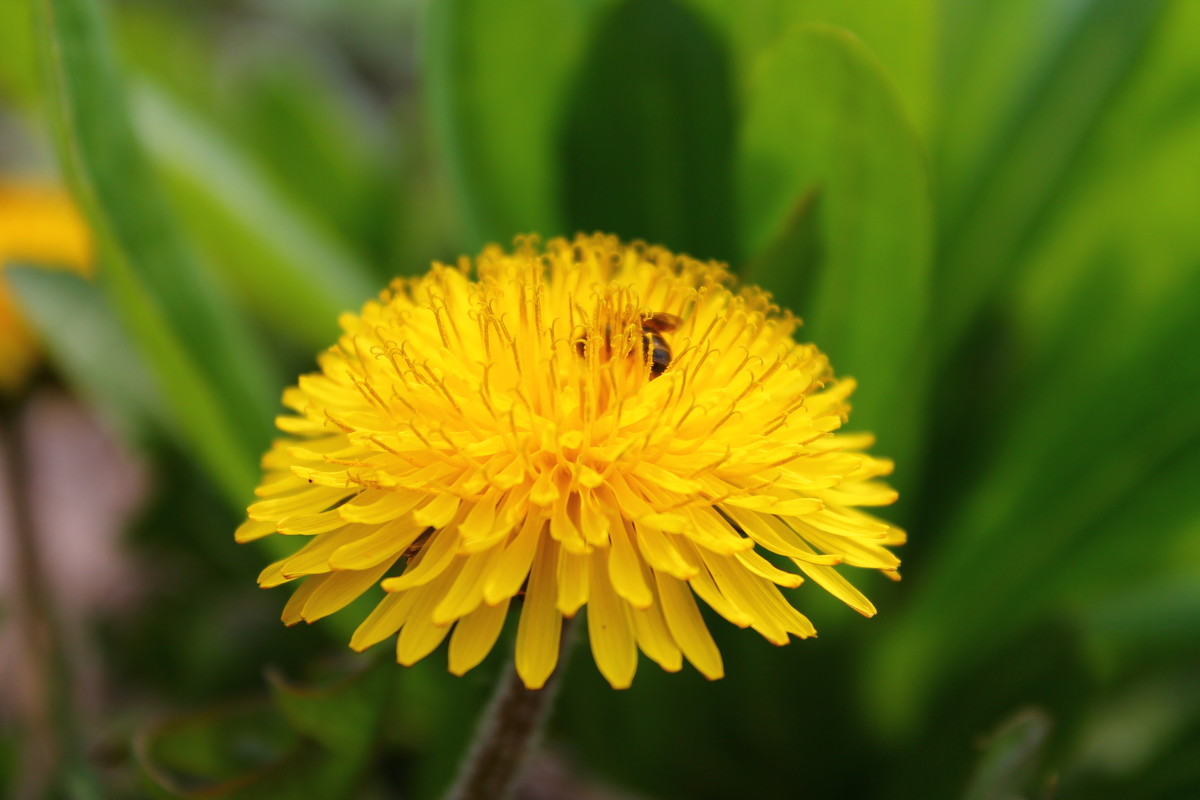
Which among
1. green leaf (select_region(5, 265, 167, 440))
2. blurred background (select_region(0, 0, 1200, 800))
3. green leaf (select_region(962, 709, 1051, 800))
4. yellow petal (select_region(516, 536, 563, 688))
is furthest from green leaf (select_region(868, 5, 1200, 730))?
green leaf (select_region(5, 265, 167, 440))

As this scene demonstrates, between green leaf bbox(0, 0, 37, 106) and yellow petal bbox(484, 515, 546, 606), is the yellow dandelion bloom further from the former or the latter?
→ green leaf bbox(0, 0, 37, 106)

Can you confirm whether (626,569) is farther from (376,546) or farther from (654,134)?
(654,134)

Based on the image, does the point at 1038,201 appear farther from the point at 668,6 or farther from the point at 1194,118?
the point at 668,6

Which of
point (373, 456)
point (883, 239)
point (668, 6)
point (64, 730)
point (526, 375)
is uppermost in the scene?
point (668, 6)

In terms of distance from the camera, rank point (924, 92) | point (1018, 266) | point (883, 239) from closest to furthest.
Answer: point (883, 239) → point (924, 92) → point (1018, 266)

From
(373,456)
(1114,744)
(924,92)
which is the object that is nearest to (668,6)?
(924,92)

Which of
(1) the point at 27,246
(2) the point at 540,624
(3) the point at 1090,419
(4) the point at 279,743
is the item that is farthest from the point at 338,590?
(1) the point at 27,246

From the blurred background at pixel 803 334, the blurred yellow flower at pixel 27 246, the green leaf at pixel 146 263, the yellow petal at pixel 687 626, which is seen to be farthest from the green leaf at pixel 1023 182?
the blurred yellow flower at pixel 27 246
